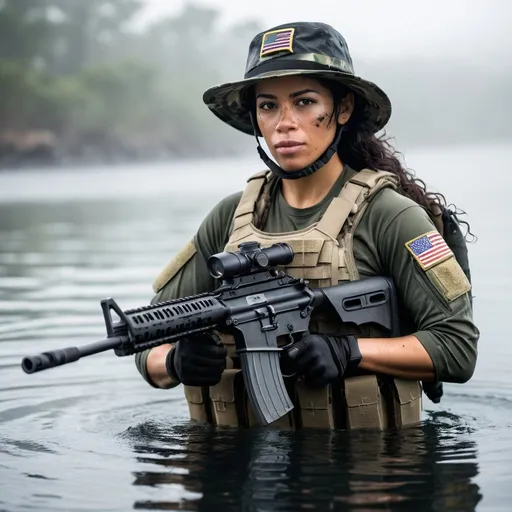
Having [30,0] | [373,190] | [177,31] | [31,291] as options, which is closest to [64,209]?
[31,291]

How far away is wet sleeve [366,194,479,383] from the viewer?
5.52 m

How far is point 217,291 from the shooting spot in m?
5.38

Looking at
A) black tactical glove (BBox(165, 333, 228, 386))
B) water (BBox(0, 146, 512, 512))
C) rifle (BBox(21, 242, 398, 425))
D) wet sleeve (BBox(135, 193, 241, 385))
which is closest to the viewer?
water (BBox(0, 146, 512, 512))

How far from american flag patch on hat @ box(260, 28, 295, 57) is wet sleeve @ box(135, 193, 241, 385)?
0.74 meters

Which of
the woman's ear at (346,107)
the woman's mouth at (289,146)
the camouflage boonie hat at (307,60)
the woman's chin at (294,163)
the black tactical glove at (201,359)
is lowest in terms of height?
the black tactical glove at (201,359)

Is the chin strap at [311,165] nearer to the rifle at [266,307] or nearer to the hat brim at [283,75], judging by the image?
the hat brim at [283,75]

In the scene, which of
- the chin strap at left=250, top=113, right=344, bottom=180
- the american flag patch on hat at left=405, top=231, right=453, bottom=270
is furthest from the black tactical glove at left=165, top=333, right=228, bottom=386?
the american flag patch on hat at left=405, top=231, right=453, bottom=270

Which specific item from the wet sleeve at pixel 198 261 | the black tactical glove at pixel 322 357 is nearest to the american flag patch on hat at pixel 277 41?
the wet sleeve at pixel 198 261

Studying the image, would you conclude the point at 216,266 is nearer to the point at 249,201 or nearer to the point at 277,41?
the point at 249,201

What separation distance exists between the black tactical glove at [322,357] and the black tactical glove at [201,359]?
0.91 ft

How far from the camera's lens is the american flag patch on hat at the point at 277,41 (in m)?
5.70

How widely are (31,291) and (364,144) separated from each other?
641cm

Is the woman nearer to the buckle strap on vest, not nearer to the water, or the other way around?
the buckle strap on vest

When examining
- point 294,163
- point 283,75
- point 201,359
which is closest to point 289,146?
point 294,163
